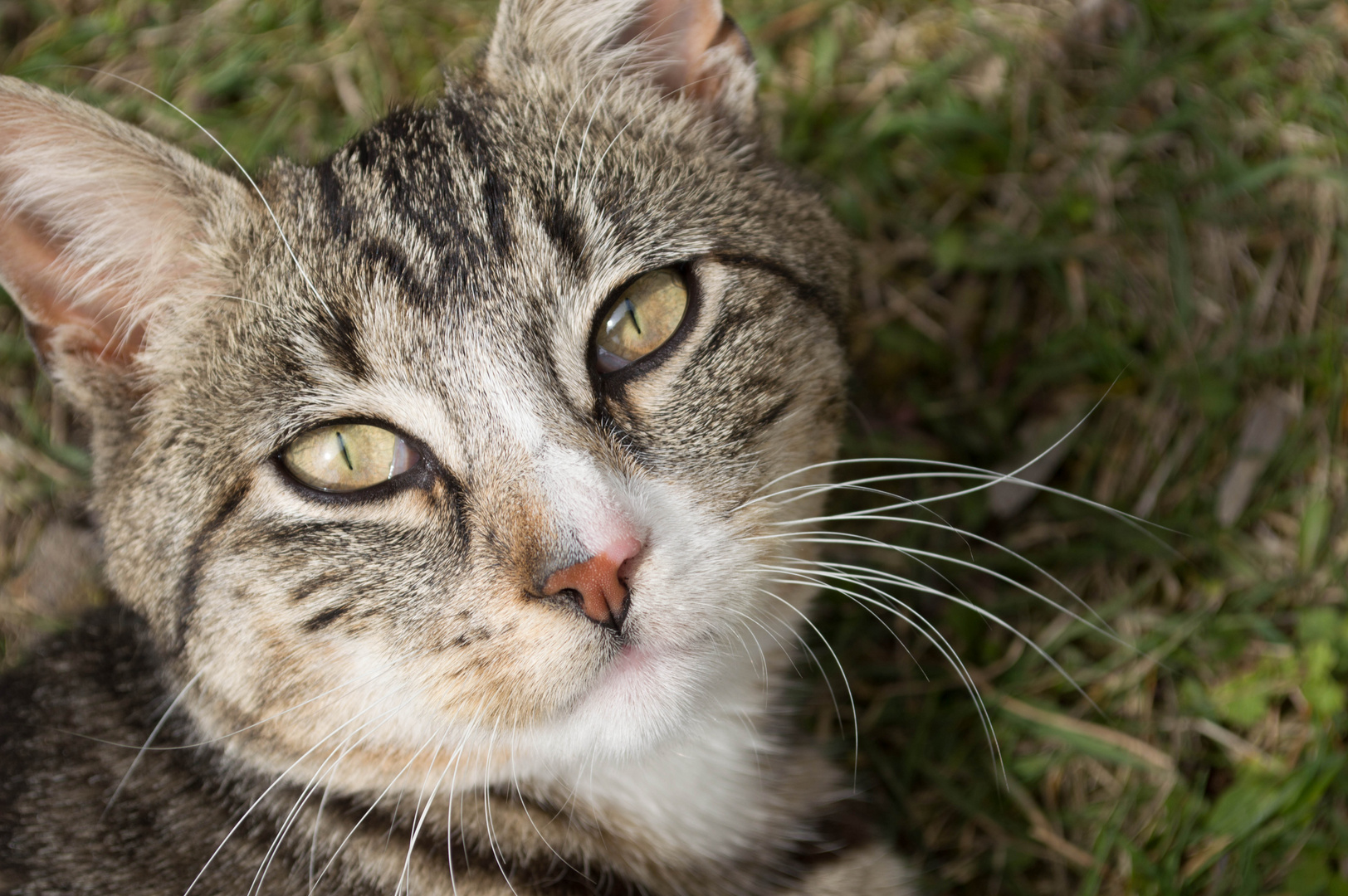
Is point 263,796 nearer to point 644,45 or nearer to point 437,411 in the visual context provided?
point 437,411

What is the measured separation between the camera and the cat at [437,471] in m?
1.72

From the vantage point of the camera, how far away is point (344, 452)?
6.10 ft

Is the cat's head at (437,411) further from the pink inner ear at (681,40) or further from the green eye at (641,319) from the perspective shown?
the pink inner ear at (681,40)

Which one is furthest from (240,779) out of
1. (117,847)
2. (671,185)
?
(671,185)

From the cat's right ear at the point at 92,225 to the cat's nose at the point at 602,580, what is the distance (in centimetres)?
103

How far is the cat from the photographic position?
5.64 feet

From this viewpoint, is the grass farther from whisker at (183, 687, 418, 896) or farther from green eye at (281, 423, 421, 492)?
whisker at (183, 687, 418, 896)

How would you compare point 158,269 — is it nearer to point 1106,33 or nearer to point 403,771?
point 403,771

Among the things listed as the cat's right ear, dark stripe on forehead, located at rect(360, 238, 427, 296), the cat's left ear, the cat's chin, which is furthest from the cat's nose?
the cat's left ear

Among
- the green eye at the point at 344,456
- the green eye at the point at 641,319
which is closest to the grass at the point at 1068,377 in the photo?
the green eye at the point at 641,319

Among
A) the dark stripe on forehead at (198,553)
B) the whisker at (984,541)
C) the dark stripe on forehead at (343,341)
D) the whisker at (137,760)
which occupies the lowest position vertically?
the whisker at (984,541)

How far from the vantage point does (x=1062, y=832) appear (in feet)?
9.42

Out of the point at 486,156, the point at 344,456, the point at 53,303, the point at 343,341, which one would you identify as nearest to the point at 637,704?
the point at 344,456

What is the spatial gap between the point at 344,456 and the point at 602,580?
60 centimetres
